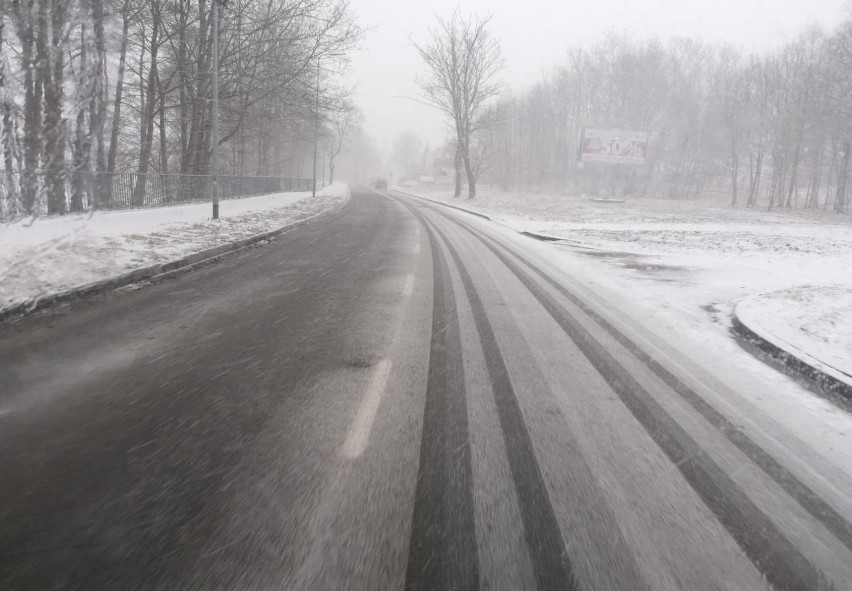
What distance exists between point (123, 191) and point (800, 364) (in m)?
17.2

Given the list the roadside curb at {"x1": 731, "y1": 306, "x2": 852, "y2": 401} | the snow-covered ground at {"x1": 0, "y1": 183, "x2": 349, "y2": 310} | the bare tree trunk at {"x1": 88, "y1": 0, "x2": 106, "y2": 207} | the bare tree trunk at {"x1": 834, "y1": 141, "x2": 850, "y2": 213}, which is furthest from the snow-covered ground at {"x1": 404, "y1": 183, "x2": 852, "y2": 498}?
Answer: the bare tree trunk at {"x1": 834, "y1": 141, "x2": 850, "y2": 213}

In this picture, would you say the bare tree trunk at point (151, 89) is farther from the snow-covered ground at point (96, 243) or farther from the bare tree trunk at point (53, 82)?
the snow-covered ground at point (96, 243)

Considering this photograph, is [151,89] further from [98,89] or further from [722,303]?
[722,303]

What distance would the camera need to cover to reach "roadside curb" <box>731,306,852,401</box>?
13.2ft

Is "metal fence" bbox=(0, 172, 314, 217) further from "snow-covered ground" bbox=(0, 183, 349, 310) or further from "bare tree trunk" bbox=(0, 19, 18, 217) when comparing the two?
"snow-covered ground" bbox=(0, 183, 349, 310)

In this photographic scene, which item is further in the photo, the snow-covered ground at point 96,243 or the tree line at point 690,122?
the tree line at point 690,122

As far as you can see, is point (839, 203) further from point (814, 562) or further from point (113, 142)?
point (113, 142)

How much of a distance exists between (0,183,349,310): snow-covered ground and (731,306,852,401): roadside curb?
8.32m

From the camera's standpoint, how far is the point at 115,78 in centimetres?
1978

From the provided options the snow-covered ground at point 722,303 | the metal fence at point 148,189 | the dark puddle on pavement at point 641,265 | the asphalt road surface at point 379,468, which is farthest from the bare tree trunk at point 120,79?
the dark puddle on pavement at point 641,265

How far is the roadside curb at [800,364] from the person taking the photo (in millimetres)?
4027

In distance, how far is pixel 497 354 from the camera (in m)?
4.52

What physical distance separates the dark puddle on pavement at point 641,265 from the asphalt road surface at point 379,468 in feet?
15.6

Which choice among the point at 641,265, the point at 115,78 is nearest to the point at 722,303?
the point at 641,265
